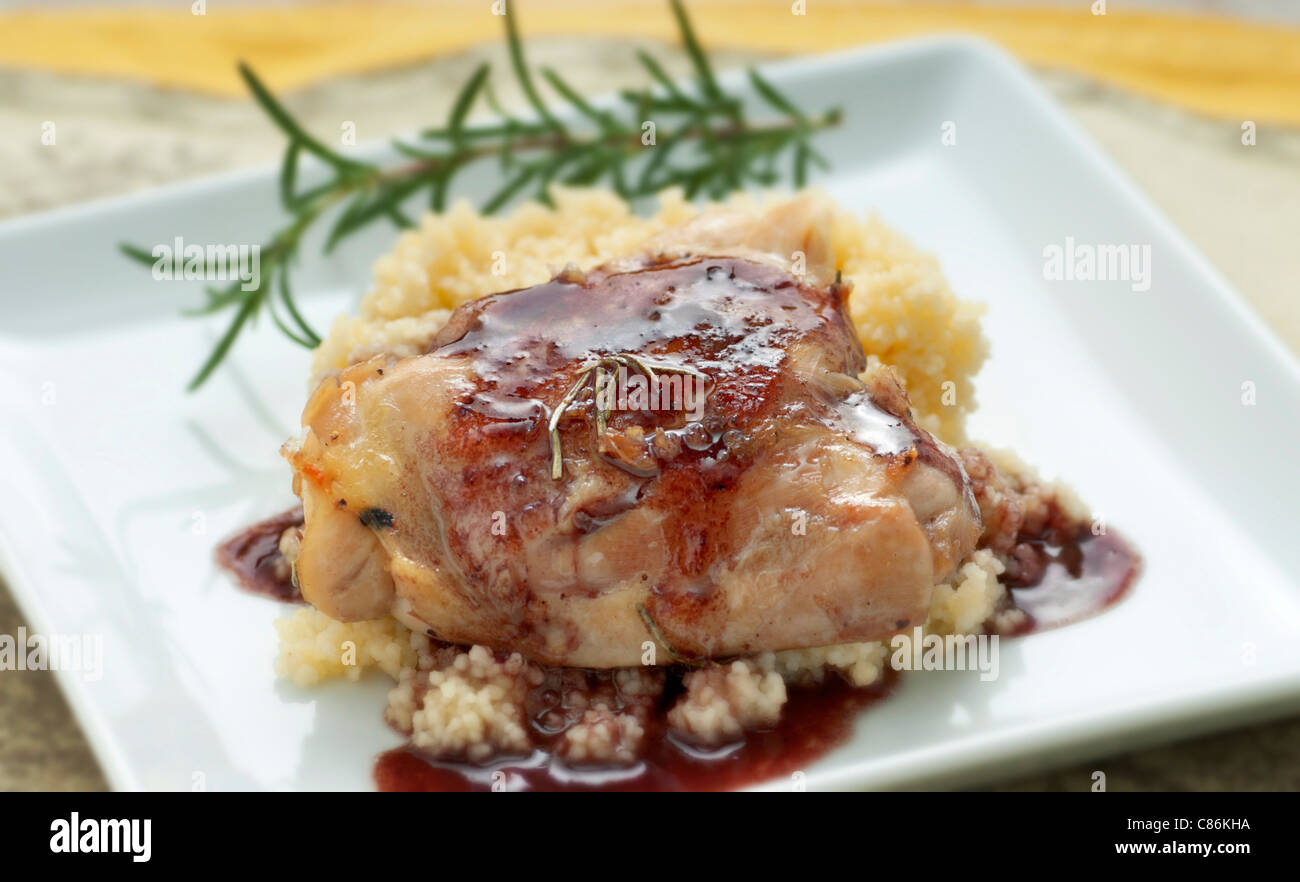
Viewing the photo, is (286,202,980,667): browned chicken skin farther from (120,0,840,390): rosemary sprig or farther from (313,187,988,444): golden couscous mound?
(120,0,840,390): rosemary sprig

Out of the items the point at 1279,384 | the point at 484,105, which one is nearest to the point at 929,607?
the point at 1279,384

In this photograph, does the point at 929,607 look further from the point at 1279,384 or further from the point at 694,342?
the point at 1279,384

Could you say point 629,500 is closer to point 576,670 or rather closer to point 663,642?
point 663,642

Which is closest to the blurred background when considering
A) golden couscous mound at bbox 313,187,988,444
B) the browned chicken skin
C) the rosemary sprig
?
the rosemary sprig

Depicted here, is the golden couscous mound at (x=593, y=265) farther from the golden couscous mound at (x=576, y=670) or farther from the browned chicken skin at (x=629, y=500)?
the browned chicken skin at (x=629, y=500)

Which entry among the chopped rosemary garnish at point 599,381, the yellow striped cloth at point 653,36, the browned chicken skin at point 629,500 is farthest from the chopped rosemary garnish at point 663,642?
the yellow striped cloth at point 653,36
